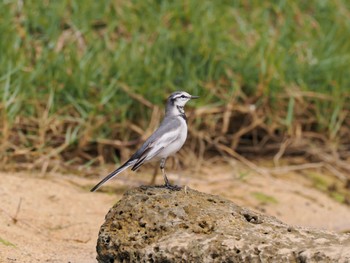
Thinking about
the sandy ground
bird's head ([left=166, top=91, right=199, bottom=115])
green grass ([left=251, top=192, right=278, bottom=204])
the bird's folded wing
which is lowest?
green grass ([left=251, top=192, right=278, bottom=204])

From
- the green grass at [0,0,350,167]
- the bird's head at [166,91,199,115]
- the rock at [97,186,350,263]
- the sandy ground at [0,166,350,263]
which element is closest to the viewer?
the rock at [97,186,350,263]

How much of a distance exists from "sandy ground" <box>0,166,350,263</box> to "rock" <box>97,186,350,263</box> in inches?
34.7

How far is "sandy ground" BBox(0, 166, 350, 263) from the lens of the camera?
17.4ft

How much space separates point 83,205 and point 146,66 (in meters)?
1.56

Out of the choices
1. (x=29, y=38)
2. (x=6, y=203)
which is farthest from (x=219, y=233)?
(x=29, y=38)

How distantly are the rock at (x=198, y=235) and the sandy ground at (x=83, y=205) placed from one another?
0.88 m

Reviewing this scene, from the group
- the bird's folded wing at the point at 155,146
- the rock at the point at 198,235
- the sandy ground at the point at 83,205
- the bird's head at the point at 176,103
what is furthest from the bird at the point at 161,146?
the sandy ground at the point at 83,205

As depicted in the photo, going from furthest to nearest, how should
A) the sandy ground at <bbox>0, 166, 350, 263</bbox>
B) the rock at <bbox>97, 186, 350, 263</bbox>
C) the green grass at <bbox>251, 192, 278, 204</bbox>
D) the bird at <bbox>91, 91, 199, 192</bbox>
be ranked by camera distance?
1. the green grass at <bbox>251, 192, 278, 204</bbox>
2. the sandy ground at <bbox>0, 166, 350, 263</bbox>
3. the bird at <bbox>91, 91, 199, 192</bbox>
4. the rock at <bbox>97, 186, 350, 263</bbox>

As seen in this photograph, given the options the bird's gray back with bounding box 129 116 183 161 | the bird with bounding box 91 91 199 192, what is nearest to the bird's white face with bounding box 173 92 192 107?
the bird's gray back with bounding box 129 116 183 161

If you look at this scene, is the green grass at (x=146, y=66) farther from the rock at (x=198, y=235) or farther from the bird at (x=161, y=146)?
the rock at (x=198, y=235)

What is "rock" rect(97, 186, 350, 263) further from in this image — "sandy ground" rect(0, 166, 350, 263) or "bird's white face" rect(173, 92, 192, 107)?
"bird's white face" rect(173, 92, 192, 107)

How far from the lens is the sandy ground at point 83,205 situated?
5.30m

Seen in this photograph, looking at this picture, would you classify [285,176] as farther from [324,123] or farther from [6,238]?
[6,238]

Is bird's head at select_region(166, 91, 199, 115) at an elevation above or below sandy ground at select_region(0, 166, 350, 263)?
above
